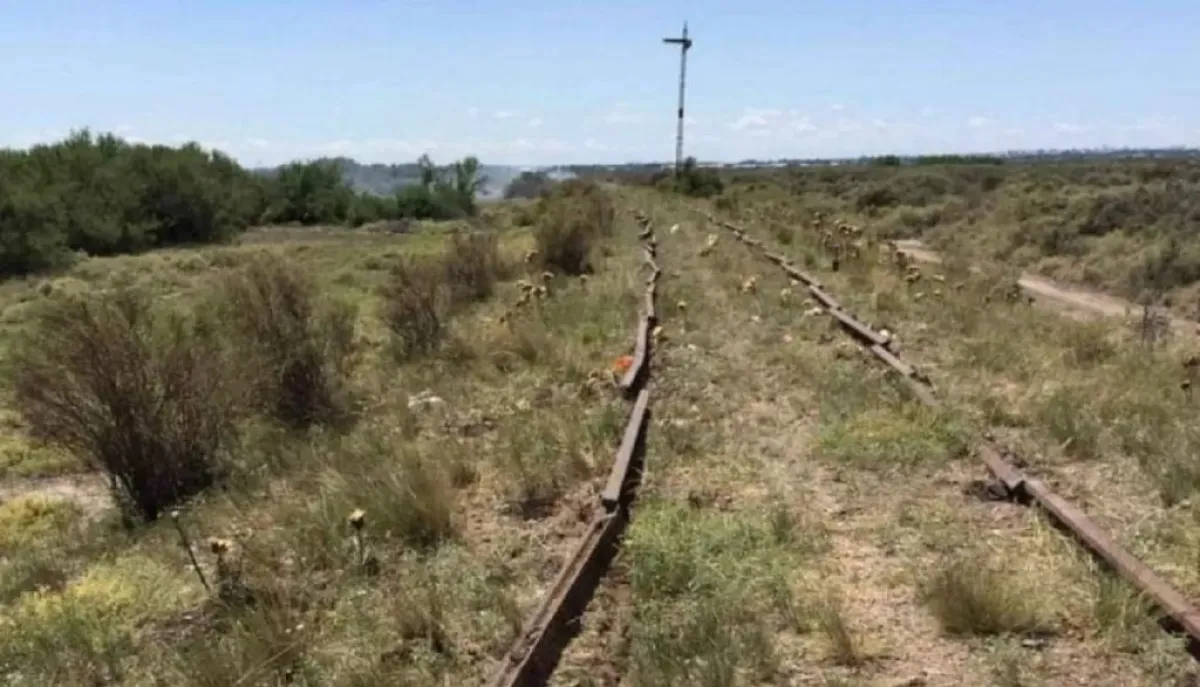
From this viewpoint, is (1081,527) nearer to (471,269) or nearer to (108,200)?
(471,269)

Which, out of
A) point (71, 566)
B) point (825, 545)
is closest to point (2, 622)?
point (71, 566)

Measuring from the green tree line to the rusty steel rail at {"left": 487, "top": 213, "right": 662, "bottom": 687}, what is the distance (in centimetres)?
4503

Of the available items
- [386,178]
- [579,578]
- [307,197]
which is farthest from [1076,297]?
[386,178]

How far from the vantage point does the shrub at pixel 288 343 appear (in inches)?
480

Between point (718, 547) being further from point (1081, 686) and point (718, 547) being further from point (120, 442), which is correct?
point (120, 442)

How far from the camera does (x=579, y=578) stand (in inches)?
209

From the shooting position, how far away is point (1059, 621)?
15.6ft

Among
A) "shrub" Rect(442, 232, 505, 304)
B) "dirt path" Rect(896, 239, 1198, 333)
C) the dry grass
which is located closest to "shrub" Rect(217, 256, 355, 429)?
the dry grass

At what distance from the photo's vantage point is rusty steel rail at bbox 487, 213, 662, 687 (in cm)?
454

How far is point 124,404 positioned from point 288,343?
2820 millimetres

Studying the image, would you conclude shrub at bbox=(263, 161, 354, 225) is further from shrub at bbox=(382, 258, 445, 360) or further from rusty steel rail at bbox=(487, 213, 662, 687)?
rusty steel rail at bbox=(487, 213, 662, 687)

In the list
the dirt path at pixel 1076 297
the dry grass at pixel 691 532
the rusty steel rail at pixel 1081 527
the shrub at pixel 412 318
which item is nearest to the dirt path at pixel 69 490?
the dry grass at pixel 691 532

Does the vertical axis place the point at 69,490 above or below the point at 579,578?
below

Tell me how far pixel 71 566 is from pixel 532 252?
1467 cm
